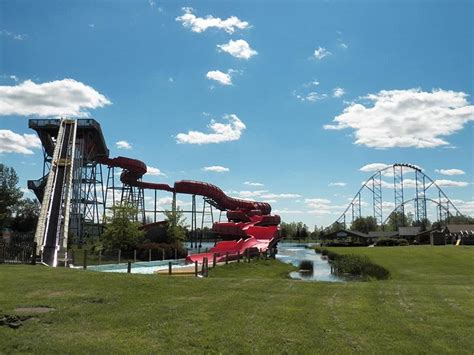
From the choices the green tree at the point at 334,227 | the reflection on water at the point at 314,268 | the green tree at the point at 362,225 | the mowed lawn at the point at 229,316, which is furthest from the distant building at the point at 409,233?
the mowed lawn at the point at 229,316

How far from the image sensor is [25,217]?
7519 cm

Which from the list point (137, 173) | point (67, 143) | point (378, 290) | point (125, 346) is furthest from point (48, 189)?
point (125, 346)

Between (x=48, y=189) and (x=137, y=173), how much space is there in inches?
1028

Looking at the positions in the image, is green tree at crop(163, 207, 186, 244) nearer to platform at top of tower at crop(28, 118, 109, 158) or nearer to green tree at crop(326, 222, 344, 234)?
platform at top of tower at crop(28, 118, 109, 158)

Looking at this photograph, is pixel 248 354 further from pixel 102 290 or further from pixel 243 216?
pixel 243 216

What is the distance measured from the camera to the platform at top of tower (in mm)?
53000

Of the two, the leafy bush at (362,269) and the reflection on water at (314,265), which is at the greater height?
the leafy bush at (362,269)

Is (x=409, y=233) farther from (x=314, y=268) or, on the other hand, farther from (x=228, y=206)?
(x=314, y=268)

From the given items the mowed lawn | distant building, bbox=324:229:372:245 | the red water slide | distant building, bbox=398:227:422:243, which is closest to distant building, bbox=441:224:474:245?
distant building, bbox=398:227:422:243

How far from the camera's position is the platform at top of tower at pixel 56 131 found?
53000 mm

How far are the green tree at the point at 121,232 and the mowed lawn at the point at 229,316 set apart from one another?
21.9 m

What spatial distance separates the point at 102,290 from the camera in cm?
1255

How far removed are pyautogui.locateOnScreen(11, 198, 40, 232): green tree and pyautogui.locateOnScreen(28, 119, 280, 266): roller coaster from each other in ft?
54.2

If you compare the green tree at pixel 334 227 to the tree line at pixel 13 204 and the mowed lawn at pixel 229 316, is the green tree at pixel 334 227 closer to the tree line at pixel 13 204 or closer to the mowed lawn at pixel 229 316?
the tree line at pixel 13 204
